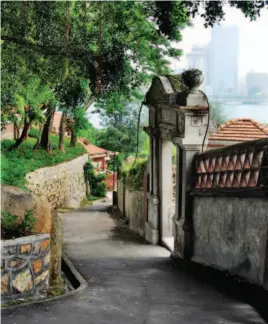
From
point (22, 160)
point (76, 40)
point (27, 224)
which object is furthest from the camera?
point (22, 160)

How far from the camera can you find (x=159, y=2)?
8.46m

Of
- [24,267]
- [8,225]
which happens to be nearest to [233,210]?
[24,267]

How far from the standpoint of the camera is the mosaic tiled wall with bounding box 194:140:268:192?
6932 millimetres

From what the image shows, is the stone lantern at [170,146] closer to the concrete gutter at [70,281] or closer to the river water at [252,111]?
the concrete gutter at [70,281]

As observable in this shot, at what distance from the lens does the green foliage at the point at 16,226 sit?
7070 mm

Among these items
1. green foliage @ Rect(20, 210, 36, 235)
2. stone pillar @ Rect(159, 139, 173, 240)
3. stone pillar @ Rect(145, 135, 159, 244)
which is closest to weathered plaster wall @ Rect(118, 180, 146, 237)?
stone pillar @ Rect(145, 135, 159, 244)

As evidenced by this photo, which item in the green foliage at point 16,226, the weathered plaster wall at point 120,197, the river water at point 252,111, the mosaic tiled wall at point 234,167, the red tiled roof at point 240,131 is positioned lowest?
the weathered plaster wall at point 120,197

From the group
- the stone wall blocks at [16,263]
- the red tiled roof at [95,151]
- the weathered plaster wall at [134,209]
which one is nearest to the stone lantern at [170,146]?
the weathered plaster wall at [134,209]

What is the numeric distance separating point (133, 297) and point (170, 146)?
5.42 m

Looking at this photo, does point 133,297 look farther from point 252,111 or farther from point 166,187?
point 252,111

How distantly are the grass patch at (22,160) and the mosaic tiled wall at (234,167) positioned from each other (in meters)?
8.22

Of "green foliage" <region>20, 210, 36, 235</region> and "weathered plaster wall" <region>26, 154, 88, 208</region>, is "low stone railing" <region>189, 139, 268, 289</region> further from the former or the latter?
"weathered plaster wall" <region>26, 154, 88, 208</region>

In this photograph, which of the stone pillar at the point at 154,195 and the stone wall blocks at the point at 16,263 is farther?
the stone pillar at the point at 154,195

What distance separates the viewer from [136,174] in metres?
15.1
